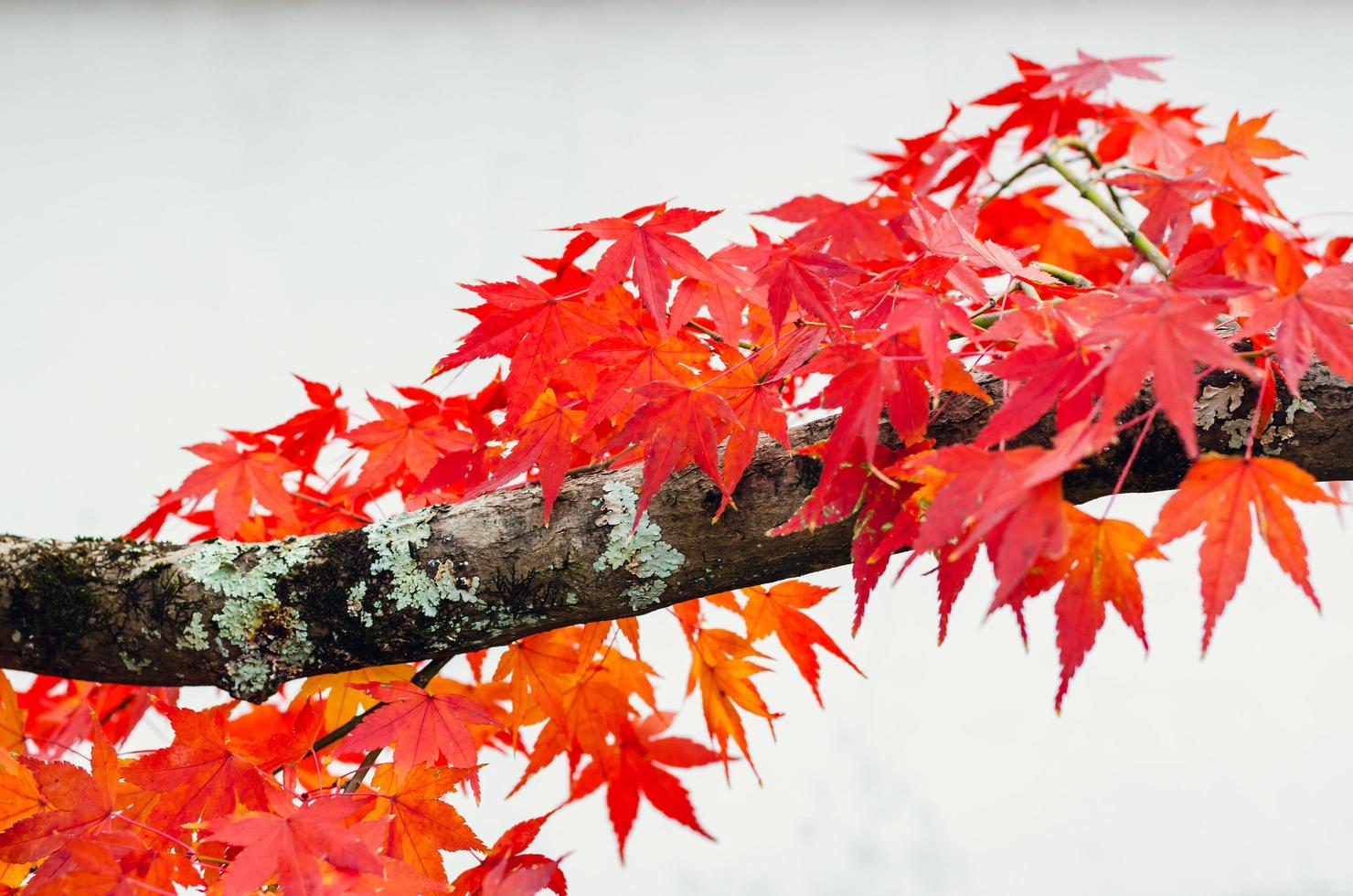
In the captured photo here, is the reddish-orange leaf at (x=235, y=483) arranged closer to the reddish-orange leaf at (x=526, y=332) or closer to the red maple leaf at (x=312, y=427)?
the red maple leaf at (x=312, y=427)

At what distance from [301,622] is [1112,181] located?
641 millimetres

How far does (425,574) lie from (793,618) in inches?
10.9

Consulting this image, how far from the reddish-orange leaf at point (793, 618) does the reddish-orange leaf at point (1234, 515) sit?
342 mm

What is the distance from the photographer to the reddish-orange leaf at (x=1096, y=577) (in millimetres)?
440

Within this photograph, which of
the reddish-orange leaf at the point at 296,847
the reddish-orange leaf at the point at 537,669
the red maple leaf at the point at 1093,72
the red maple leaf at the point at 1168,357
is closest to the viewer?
the red maple leaf at the point at 1168,357

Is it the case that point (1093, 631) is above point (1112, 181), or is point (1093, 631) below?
below

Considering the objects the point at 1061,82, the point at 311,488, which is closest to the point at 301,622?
the point at 311,488

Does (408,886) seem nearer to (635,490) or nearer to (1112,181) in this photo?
(635,490)

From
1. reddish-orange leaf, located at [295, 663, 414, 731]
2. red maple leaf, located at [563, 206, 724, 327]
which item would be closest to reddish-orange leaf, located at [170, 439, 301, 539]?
reddish-orange leaf, located at [295, 663, 414, 731]

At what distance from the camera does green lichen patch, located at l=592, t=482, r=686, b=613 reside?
59cm

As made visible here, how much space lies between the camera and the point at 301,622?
24.5 inches

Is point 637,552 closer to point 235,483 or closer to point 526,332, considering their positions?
point 526,332

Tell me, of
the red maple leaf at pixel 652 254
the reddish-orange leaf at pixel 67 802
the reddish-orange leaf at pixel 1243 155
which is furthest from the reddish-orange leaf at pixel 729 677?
the reddish-orange leaf at pixel 1243 155

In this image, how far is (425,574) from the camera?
0.61 metres
